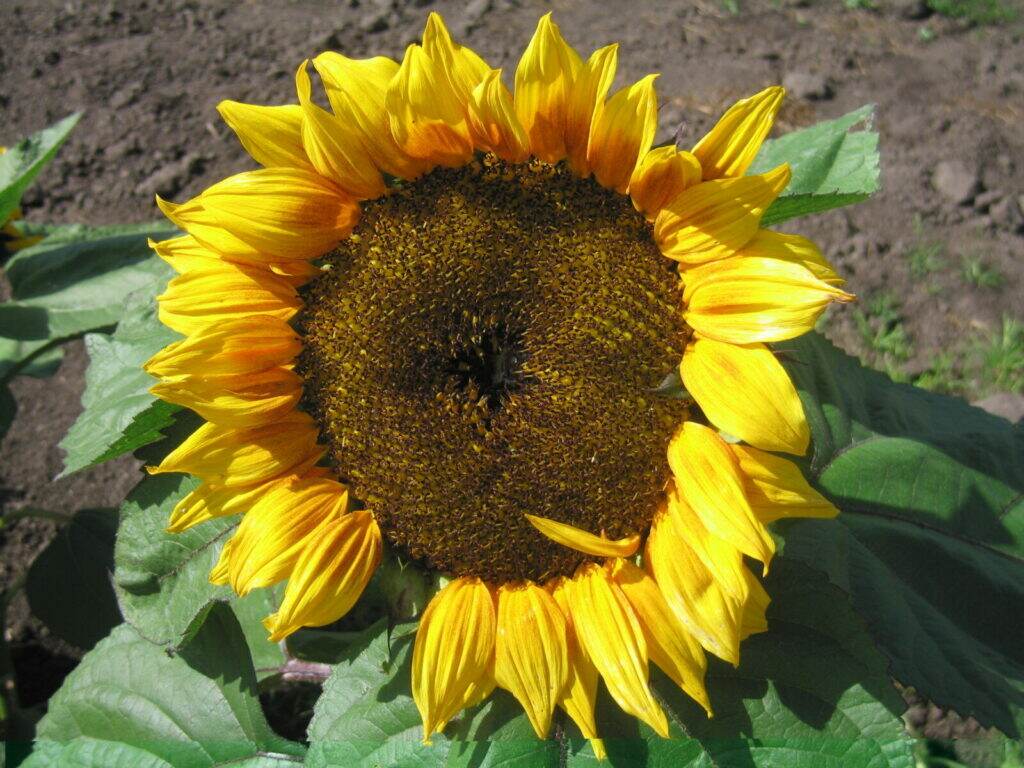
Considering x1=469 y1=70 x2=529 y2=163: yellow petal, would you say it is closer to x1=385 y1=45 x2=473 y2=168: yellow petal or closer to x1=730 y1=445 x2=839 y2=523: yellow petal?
x1=385 y1=45 x2=473 y2=168: yellow petal

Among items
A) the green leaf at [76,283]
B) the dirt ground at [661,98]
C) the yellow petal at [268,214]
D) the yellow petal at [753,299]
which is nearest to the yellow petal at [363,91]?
the yellow petal at [268,214]

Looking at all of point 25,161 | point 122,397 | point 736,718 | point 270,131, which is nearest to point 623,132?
point 270,131

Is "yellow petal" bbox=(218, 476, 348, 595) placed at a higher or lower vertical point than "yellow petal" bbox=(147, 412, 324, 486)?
lower

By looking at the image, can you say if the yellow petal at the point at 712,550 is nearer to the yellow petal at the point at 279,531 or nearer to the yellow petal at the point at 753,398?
the yellow petal at the point at 753,398

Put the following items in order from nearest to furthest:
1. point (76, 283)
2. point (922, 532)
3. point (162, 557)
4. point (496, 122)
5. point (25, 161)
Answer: point (496, 122)
point (162, 557)
point (922, 532)
point (25, 161)
point (76, 283)

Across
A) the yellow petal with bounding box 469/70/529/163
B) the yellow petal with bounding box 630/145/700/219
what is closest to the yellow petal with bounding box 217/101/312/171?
the yellow petal with bounding box 469/70/529/163

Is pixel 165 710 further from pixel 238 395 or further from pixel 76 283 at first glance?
pixel 76 283

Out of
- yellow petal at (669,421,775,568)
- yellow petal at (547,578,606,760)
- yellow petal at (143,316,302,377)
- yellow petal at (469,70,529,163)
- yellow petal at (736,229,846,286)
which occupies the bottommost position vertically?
yellow petal at (547,578,606,760)

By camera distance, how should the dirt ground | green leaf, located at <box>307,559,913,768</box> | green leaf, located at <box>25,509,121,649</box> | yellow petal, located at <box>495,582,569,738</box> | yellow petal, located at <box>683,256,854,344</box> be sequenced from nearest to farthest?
yellow petal, located at <box>683,256,854,344</box>, yellow petal, located at <box>495,582,569,738</box>, green leaf, located at <box>307,559,913,768</box>, green leaf, located at <box>25,509,121,649</box>, the dirt ground
